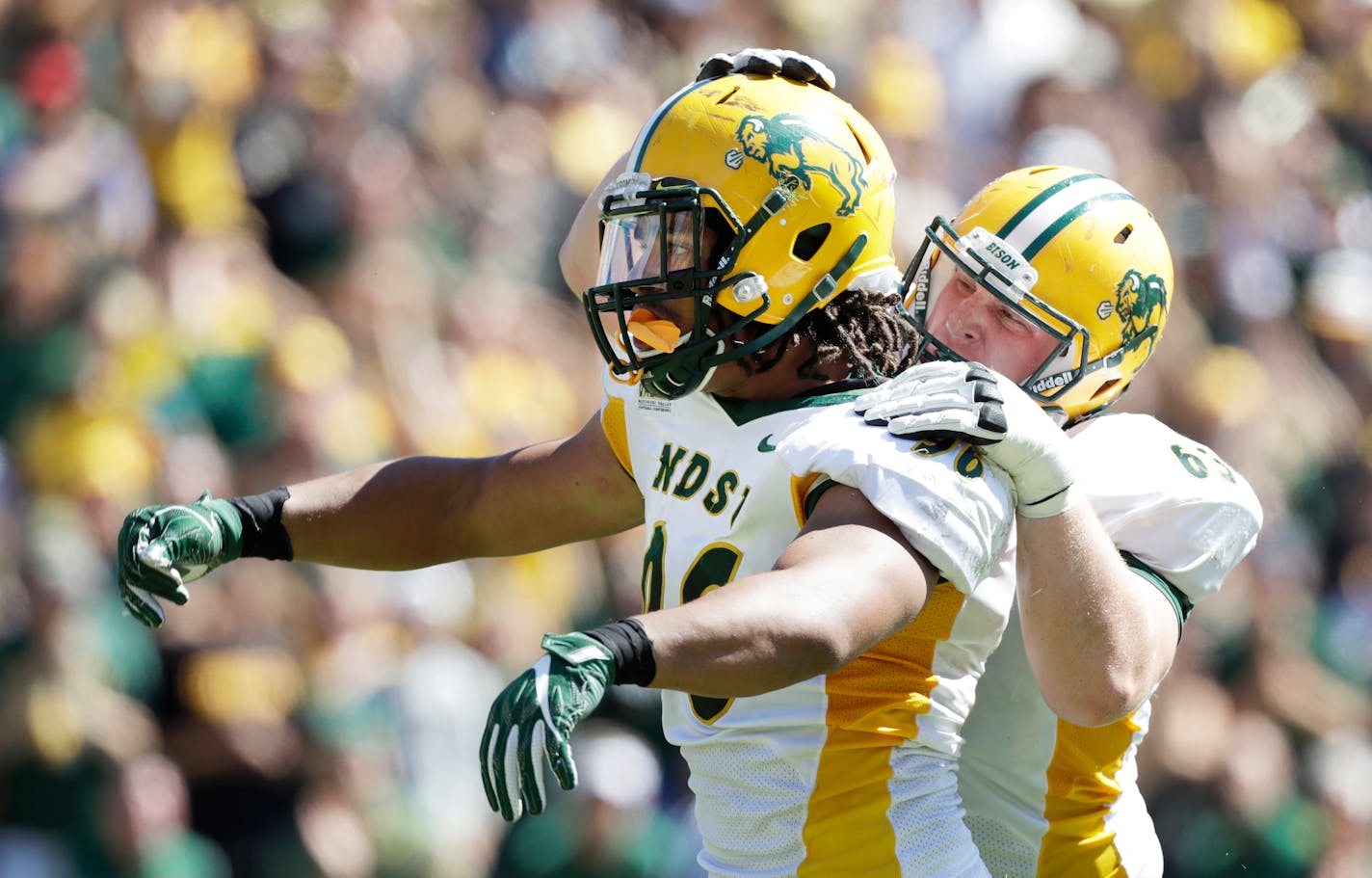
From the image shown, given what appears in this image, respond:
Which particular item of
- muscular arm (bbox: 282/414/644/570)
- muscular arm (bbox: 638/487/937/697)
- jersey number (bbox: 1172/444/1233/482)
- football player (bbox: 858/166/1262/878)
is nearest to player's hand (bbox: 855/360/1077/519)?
football player (bbox: 858/166/1262/878)

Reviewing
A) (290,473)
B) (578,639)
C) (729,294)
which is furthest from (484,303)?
(578,639)

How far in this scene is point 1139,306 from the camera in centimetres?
350

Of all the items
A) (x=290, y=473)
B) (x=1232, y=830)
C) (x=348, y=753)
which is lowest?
(x=1232, y=830)

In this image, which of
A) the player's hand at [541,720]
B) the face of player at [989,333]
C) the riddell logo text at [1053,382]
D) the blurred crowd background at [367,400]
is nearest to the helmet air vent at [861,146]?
the face of player at [989,333]

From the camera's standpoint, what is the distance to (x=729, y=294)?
289 centimetres

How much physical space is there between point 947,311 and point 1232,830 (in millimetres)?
4310

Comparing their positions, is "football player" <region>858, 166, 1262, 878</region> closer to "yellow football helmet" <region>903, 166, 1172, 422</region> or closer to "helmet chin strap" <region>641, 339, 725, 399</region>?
→ "yellow football helmet" <region>903, 166, 1172, 422</region>

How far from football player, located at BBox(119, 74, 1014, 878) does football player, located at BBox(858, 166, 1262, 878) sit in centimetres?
10

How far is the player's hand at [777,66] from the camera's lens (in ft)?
9.98

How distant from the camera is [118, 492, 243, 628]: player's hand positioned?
2.94 meters

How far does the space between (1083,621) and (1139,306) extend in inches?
36.5

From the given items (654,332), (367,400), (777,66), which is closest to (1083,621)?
(654,332)

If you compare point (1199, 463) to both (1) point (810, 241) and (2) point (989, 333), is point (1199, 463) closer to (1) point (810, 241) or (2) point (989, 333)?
(2) point (989, 333)

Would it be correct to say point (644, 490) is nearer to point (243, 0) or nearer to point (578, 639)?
point (578, 639)
